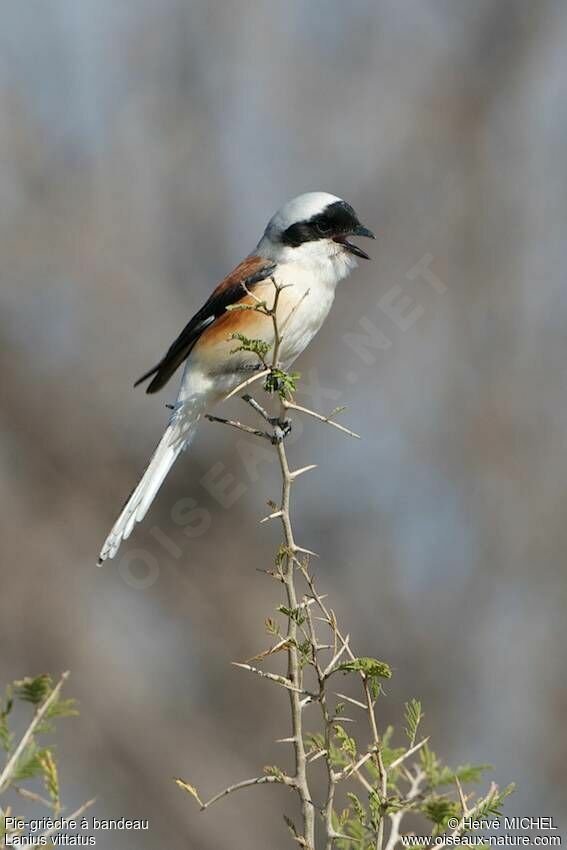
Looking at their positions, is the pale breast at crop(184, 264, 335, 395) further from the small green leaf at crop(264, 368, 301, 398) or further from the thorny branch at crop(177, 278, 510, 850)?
the thorny branch at crop(177, 278, 510, 850)

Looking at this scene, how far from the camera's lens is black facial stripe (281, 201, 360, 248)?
4.19 meters

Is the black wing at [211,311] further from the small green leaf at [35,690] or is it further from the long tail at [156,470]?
the small green leaf at [35,690]

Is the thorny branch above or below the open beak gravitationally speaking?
below

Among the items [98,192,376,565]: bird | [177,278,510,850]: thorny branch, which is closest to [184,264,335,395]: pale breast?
[98,192,376,565]: bird

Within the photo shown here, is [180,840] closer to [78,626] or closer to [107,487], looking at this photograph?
[78,626]

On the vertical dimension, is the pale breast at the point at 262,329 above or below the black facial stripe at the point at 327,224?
below

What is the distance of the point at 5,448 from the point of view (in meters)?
7.00

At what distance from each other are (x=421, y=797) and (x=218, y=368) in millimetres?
2717

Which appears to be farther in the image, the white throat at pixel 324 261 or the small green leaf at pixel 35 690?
the white throat at pixel 324 261

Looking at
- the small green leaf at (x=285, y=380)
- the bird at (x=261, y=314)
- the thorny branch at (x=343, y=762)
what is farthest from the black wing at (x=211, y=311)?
the thorny branch at (x=343, y=762)

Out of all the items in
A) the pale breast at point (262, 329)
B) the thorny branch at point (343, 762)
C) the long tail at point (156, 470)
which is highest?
the pale breast at point (262, 329)

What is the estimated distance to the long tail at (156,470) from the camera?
12.4 ft

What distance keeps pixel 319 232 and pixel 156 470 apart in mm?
1079

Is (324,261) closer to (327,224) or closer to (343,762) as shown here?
(327,224)
